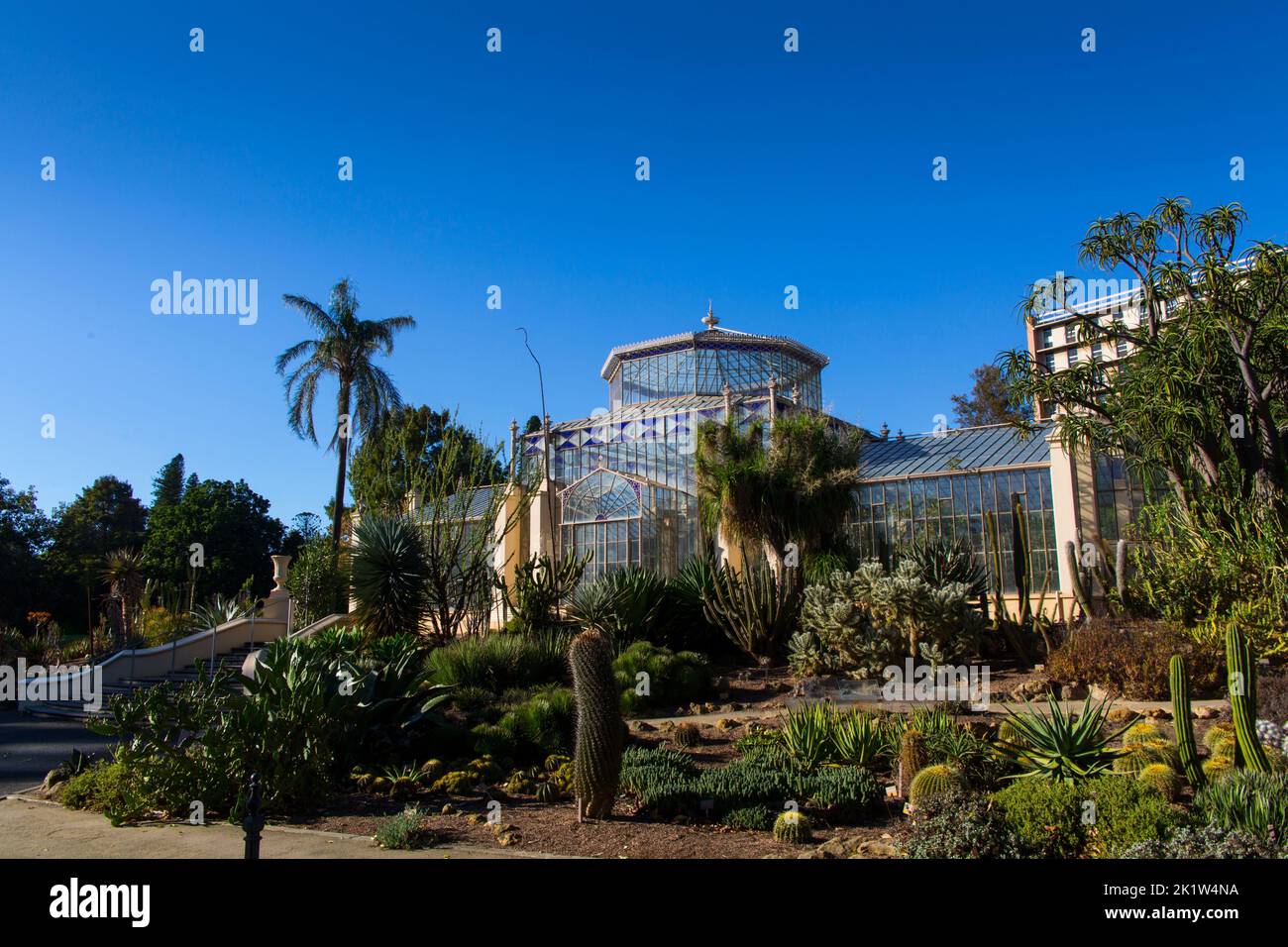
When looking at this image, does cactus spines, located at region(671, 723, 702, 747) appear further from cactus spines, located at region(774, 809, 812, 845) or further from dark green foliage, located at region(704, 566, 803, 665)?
dark green foliage, located at region(704, 566, 803, 665)

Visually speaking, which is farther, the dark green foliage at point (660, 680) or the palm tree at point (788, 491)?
the palm tree at point (788, 491)

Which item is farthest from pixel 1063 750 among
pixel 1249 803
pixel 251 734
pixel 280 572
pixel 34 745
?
pixel 280 572

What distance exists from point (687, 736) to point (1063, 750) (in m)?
4.18

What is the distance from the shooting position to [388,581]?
1603 centimetres

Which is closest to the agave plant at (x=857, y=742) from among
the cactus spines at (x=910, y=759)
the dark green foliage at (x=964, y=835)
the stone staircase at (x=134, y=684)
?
the cactus spines at (x=910, y=759)

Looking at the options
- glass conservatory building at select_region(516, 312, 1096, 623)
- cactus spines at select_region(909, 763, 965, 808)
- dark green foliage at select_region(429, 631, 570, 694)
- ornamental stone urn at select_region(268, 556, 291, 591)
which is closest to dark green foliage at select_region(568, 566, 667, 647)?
dark green foliage at select_region(429, 631, 570, 694)

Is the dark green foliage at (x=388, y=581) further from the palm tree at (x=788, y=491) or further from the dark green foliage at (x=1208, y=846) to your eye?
the dark green foliage at (x=1208, y=846)

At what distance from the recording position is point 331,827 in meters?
6.82

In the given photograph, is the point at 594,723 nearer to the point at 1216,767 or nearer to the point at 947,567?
the point at 1216,767

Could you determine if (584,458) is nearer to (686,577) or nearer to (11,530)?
(686,577)

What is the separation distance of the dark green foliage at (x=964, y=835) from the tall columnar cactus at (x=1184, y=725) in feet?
6.53

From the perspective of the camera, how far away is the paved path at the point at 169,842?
233 inches
